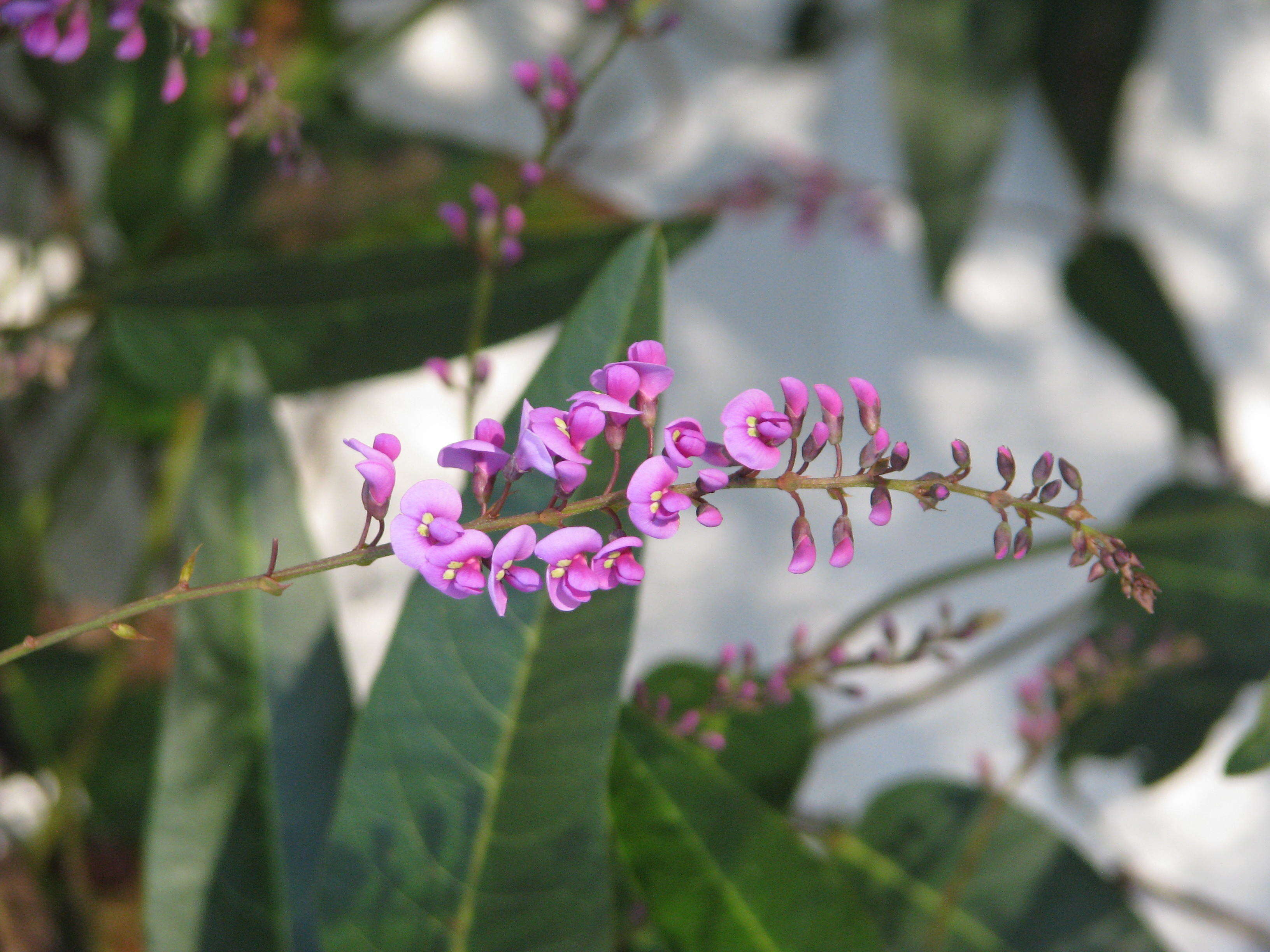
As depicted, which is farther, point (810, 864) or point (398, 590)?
point (398, 590)

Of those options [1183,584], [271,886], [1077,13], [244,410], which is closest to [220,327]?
[244,410]

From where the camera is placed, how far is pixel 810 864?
0.32m

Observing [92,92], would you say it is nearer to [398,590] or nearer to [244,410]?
[244,410]

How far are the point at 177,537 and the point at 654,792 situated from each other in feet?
2.08

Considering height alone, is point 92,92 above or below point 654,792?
above

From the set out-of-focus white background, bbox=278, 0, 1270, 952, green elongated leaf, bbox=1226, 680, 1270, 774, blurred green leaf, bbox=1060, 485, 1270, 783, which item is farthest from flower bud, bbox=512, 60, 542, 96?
out-of-focus white background, bbox=278, 0, 1270, 952

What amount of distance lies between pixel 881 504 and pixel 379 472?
0.10 m

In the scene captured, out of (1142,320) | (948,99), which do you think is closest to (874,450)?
(948,99)

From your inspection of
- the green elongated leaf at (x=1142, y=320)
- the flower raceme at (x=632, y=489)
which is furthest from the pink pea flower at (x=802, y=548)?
the green elongated leaf at (x=1142, y=320)

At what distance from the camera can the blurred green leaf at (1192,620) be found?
0.55 m

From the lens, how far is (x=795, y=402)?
0.62 ft

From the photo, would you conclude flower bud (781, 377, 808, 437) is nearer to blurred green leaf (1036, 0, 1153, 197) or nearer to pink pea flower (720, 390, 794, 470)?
pink pea flower (720, 390, 794, 470)

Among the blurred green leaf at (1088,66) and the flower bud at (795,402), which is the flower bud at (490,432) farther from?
the blurred green leaf at (1088,66)

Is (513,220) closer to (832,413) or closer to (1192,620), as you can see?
(832,413)
